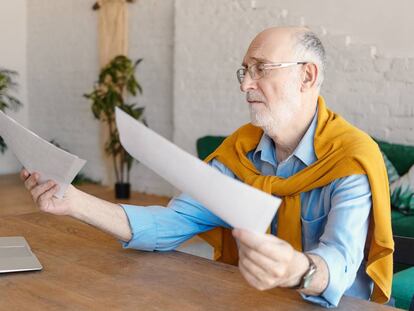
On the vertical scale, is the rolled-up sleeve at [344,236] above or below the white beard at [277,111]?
below

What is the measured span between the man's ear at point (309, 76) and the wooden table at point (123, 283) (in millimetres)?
537

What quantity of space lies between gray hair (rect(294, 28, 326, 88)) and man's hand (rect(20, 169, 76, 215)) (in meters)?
0.65

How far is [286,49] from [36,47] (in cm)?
635

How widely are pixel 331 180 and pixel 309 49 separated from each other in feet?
1.12

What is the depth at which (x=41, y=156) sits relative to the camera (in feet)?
4.43

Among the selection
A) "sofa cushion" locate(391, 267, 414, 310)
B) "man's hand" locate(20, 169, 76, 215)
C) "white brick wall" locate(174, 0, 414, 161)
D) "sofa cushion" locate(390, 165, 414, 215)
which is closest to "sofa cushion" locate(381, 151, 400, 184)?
"sofa cushion" locate(390, 165, 414, 215)

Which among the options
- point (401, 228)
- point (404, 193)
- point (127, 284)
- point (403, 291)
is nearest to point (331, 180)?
point (127, 284)

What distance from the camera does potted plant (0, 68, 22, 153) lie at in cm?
705

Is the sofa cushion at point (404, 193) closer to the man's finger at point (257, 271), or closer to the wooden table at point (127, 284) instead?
the wooden table at point (127, 284)

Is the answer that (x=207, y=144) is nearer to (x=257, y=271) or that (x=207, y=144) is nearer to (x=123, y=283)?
(x=123, y=283)

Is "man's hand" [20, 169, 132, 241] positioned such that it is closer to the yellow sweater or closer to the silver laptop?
the silver laptop

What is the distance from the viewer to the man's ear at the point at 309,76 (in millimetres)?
1619

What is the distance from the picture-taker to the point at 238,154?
1792mm

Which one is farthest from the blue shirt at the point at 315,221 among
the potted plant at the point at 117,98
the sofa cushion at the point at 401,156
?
the potted plant at the point at 117,98
